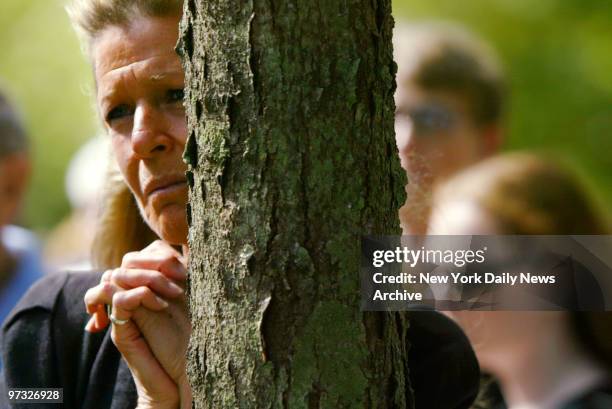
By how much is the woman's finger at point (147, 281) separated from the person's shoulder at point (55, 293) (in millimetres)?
317

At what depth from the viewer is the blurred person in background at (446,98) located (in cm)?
340

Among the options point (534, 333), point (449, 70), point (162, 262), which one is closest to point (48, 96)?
point (449, 70)

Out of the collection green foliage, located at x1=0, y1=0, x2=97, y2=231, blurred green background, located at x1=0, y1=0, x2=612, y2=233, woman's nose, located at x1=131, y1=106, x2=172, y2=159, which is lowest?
woman's nose, located at x1=131, y1=106, x2=172, y2=159

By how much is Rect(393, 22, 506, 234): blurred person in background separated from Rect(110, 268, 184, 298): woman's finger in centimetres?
104

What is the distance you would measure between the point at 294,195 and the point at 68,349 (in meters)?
1.10

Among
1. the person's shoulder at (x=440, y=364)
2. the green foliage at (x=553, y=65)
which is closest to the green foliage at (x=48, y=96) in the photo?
the green foliage at (x=553, y=65)

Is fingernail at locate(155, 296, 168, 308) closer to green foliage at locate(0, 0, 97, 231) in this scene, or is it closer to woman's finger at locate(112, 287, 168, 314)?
woman's finger at locate(112, 287, 168, 314)

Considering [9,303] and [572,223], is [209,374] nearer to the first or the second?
[572,223]

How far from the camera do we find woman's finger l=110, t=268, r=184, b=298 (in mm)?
2104

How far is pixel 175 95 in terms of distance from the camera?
2.15 m

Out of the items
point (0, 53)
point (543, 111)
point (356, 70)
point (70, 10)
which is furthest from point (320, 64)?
point (0, 53)

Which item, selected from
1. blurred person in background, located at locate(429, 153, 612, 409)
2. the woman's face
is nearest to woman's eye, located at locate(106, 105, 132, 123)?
the woman's face

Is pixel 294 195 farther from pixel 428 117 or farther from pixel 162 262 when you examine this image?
pixel 428 117

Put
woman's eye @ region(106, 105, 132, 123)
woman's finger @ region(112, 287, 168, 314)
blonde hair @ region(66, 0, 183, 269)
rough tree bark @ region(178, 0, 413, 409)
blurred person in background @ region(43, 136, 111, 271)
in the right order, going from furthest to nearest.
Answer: blurred person in background @ region(43, 136, 111, 271) → blonde hair @ region(66, 0, 183, 269) → woman's eye @ region(106, 105, 132, 123) → woman's finger @ region(112, 287, 168, 314) → rough tree bark @ region(178, 0, 413, 409)
